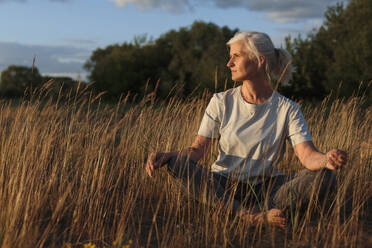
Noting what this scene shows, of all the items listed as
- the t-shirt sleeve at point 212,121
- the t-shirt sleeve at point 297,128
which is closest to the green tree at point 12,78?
the t-shirt sleeve at point 212,121

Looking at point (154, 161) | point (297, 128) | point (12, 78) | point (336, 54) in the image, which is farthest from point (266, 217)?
point (12, 78)

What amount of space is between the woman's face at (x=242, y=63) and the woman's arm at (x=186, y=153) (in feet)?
1.66

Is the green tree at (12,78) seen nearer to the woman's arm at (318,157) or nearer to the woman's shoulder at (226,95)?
the woman's shoulder at (226,95)

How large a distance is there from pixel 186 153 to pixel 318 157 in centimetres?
84

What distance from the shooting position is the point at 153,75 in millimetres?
22172

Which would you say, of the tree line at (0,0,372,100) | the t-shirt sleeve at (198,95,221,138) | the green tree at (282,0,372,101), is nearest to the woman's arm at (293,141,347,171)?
the t-shirt sleeve at (198,95,221,138)

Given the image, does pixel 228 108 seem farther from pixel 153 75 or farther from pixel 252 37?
pixel 153 75

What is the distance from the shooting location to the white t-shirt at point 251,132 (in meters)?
2.53

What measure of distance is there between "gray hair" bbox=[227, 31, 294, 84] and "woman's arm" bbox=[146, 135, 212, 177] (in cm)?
64

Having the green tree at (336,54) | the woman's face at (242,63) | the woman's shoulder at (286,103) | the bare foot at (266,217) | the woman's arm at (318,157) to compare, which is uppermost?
the green tree at (336,54)

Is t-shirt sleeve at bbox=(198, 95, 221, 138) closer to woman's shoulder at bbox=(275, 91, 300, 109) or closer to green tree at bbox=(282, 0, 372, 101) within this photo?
woman's shoulder at bbox=(275, 91, 300, 109)

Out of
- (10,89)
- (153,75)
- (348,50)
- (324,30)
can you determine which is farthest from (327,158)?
(153,75)

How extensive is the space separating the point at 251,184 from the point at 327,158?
65 centimetres

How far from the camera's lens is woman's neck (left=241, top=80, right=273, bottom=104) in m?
2.59
